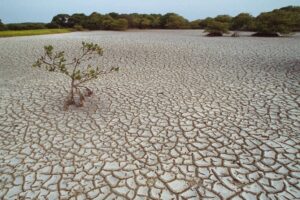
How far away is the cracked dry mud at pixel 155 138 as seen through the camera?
6.65 feet

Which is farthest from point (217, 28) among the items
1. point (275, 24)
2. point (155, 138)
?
point (155, 138)

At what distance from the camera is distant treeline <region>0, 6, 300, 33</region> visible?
45.5 feet

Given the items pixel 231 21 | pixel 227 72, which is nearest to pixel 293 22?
pixel 231 21

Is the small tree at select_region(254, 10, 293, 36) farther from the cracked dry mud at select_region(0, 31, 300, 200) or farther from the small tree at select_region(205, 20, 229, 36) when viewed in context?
the cracked dry mud at select_region(0, 31, 300, 200)

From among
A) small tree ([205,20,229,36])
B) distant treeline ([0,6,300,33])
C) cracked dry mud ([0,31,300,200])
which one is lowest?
cracked dry mud ([0,31,300,200])

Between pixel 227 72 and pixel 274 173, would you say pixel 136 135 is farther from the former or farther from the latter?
pixel 227 72

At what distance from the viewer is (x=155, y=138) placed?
2.82 m

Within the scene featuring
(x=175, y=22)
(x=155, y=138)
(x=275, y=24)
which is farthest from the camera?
(x=175, y=22)

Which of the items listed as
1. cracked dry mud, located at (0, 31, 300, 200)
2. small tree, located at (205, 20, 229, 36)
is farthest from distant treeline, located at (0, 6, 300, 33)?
cracked dry mud, located at (0, 31, 300, 200)

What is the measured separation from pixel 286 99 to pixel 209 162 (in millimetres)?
2481

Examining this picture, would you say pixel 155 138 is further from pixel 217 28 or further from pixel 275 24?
pixel 275 24

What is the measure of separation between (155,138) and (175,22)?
74.0ft

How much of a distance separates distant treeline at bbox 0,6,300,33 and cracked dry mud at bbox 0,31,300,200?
1070 cm

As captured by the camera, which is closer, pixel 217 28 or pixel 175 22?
pixel 217 28
